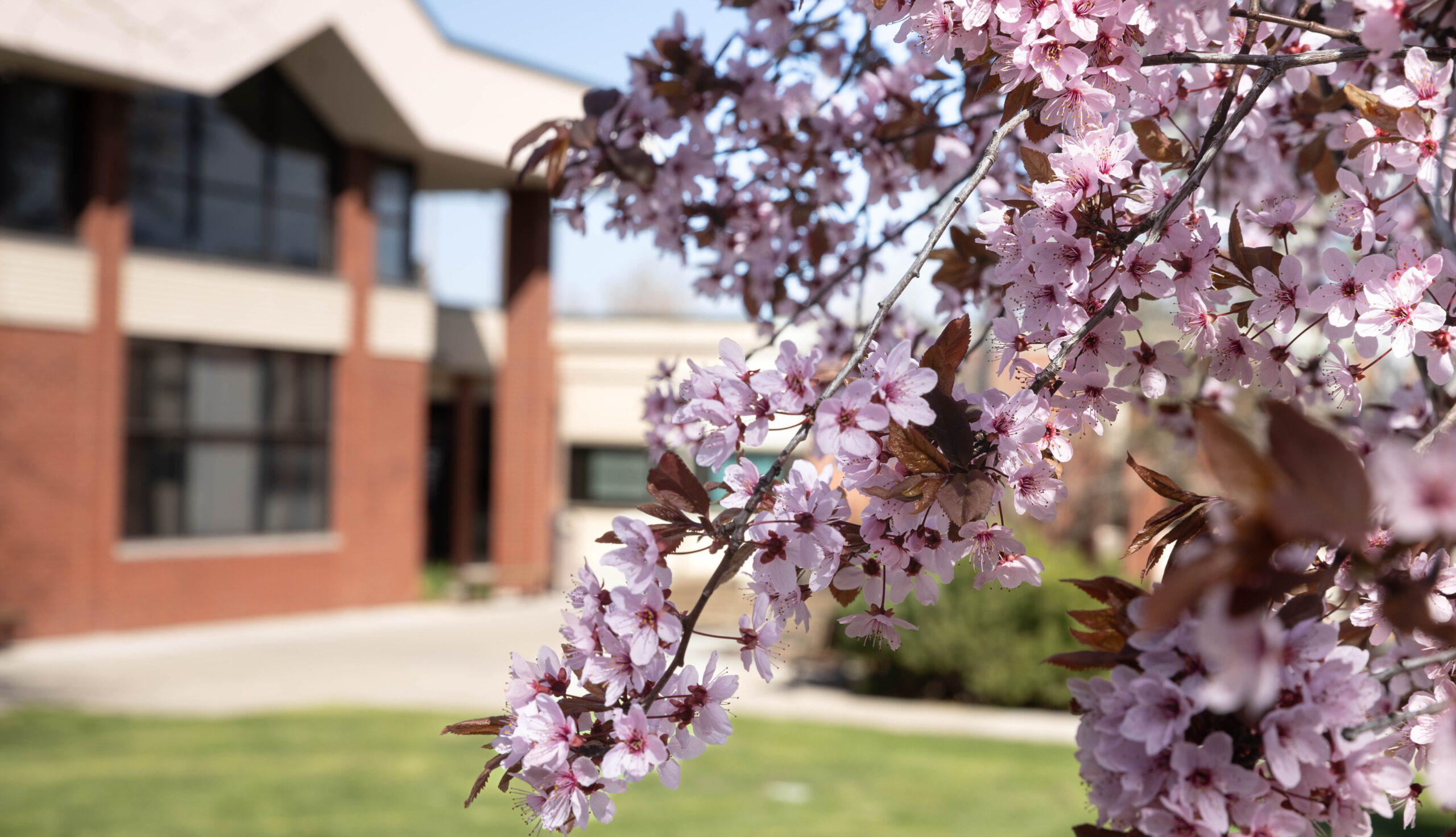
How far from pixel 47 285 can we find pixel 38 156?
1.41 metres

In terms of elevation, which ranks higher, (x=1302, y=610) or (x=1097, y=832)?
(x=1302, y=610)

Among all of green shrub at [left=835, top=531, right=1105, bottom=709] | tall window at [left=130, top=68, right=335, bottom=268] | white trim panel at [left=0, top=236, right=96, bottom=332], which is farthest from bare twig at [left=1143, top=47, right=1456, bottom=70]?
tall window at [left=130, top=68, right=335, bottom=268]

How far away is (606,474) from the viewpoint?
21.3 m

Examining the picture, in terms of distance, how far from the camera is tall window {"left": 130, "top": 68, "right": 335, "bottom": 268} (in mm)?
12562

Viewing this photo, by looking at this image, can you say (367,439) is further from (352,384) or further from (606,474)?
(606,474)

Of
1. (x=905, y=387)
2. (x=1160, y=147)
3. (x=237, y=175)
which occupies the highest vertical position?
(x=237, y=175)

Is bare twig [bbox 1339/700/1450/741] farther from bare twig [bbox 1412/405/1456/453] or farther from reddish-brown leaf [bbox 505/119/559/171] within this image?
reddish-brown leaf [bbox 505/119/559/171]

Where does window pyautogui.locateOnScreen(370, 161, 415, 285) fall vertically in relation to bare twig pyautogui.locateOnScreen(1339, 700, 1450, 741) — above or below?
above

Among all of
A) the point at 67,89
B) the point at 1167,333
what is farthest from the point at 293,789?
the point at 67,89

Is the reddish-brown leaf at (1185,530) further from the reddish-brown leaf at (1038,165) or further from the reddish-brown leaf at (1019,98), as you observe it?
the reddish-brown leaf at (1019,98)

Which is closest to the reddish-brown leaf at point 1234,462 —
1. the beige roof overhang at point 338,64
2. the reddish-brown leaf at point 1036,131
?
the reddish-brown leaf at point 1036,131

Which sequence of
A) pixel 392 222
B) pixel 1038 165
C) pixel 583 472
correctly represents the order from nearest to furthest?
1. pixel 1038 165
2. pixel 392 222
3. pixel 583 472

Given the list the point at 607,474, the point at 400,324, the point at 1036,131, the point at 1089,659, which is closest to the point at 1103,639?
the point at 1089,659

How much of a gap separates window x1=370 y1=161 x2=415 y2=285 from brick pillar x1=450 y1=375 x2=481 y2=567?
3.58 m
